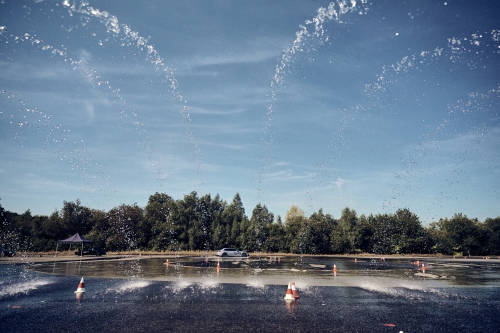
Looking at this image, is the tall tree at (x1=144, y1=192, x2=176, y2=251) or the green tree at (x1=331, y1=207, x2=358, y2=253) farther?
the tall tree at (x1=144, y1=192, x2=176, y2=251)

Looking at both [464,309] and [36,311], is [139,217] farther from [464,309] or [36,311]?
[464,309]

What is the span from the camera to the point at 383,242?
2383 inches

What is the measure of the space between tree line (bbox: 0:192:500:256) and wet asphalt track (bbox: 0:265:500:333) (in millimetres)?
44819

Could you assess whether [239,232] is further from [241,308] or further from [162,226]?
[241,308]

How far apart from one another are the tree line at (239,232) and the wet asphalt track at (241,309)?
4482cm

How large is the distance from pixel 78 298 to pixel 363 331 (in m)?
10.5

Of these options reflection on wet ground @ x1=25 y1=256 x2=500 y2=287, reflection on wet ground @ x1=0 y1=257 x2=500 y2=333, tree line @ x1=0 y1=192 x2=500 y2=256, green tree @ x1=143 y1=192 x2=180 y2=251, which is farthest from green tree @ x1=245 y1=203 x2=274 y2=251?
reflection on wet ground @ x1=0 y1=257 x2=500 y2=333

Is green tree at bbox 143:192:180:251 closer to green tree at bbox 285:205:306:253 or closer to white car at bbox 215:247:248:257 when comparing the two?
white car at bbox 215:247:248:257

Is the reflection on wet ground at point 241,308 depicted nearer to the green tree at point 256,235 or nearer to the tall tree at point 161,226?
the green tree at point 256,235

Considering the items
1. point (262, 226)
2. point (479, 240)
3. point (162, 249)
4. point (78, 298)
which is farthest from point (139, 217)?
point (479, 240)

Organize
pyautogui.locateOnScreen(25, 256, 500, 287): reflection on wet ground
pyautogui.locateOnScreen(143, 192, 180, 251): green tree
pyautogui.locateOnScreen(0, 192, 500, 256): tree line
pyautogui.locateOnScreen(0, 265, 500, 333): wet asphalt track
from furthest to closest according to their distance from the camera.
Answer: pyautogui.locateOnScreen(143, 192, 180, 251): green tree → pyautogui.locateOnScreen(0, 192, 500, 256): tree line → pyautogui.locateOnScreen(25, 256, 500, 287): reflection on wet ground → pyautogui.locateOnScreen(0, 265, 500, 333): wet asphalt track

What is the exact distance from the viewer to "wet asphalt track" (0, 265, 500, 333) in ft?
26.5

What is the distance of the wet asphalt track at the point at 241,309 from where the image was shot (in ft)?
26.5

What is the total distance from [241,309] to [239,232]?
5557 centimetres
